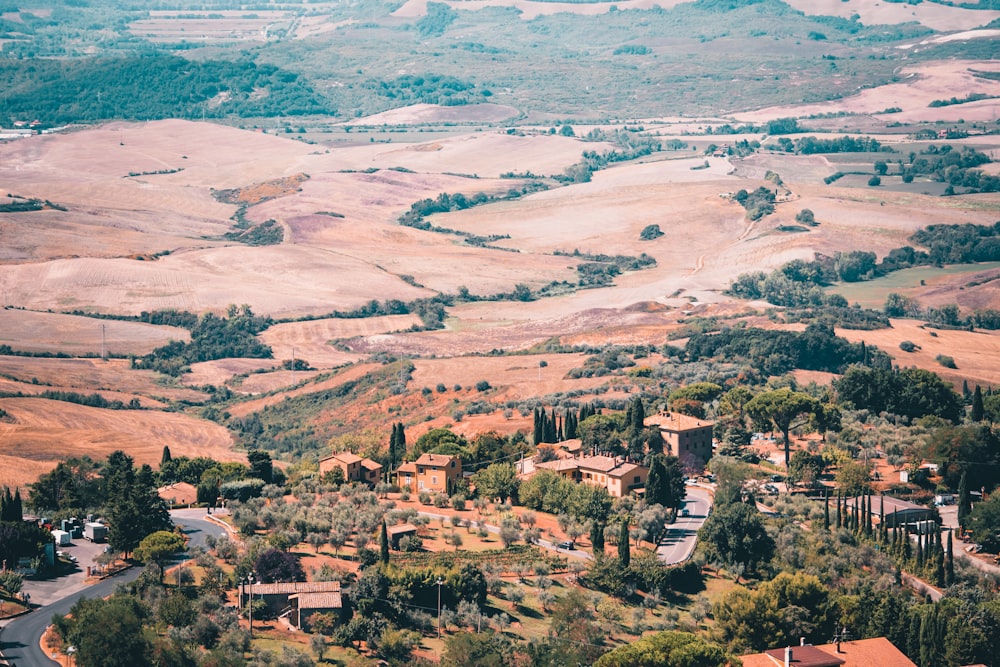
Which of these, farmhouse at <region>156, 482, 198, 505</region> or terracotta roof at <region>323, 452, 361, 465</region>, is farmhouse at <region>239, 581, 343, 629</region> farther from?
terracotta roof at <region>323, 452, 361, 465</region>

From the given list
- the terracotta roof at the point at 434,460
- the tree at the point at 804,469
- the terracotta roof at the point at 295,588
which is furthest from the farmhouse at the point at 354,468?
the tree at the point at 804,469

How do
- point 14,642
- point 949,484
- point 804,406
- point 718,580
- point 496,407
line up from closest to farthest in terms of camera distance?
point 14,642 → point 718,580 → point 949,484 → point 804,406 → point 496,407

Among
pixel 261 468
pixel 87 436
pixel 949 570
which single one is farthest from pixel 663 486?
pixel 87 436

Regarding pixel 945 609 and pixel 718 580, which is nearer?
pixel 945 609

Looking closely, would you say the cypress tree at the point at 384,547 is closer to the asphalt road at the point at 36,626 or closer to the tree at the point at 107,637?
the asphalt road at the point at 36,626

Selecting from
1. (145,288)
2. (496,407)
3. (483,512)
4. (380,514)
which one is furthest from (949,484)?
(145,288)

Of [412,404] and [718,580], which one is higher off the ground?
[718,580]

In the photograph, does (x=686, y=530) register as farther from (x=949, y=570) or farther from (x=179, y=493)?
(x=179, y=493)

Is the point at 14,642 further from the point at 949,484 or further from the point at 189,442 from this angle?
the point at 189,442
